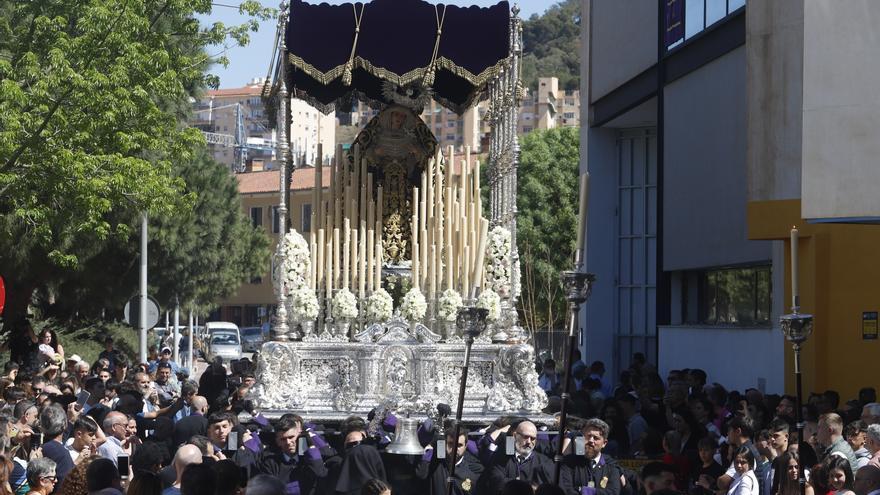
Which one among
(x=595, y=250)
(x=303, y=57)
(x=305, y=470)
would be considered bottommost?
(x=305, y=470)

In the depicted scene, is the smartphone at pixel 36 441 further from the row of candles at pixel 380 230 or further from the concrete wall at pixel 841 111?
the concrete wall at pixel 841 111

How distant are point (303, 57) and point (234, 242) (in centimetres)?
2645

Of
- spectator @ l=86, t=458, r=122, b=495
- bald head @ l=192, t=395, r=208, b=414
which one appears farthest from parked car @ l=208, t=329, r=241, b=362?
spectator @ l=86, t=458, r=122, b=495

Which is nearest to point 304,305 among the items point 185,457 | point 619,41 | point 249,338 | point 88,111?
point 88,111

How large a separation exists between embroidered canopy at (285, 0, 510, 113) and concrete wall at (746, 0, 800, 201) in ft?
12.2

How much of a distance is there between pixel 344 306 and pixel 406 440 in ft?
15.9

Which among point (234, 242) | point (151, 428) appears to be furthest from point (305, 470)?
point (234, 242)

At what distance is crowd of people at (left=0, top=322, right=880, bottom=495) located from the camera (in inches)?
373

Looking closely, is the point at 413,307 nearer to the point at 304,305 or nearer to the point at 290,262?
the point at 304,305

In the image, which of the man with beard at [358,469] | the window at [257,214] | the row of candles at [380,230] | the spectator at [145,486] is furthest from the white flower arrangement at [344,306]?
the window at [257,214]

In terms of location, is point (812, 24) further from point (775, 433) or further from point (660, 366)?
point (660, 366)

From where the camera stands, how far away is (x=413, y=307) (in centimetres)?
1750

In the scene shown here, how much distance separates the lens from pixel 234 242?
44.1 m

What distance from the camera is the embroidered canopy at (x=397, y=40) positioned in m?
18.1
